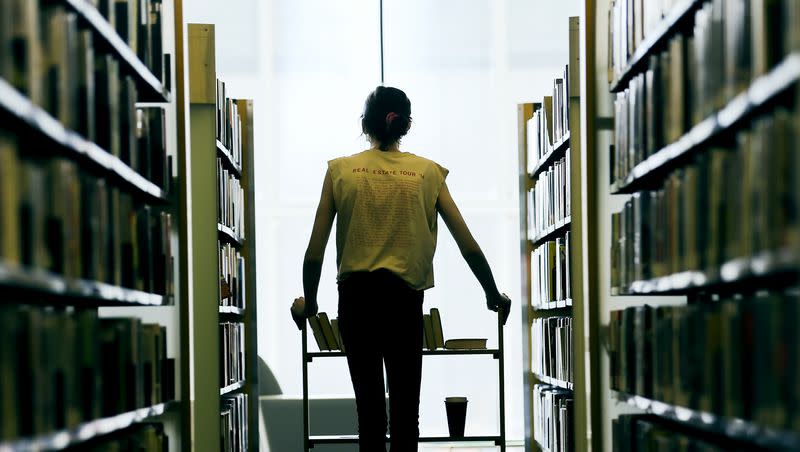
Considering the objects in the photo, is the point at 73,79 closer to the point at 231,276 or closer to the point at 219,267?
the point at 219,267

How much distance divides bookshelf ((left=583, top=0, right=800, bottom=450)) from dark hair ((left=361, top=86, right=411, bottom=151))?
1.96 feet

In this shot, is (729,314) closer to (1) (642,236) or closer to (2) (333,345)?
(1) (642,236)

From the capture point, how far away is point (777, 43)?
151 centimetres

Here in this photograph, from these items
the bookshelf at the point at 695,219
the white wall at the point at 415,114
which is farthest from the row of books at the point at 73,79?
the white wall at the point at 415,114

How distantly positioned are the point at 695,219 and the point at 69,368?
1.28m

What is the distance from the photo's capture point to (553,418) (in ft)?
13.7

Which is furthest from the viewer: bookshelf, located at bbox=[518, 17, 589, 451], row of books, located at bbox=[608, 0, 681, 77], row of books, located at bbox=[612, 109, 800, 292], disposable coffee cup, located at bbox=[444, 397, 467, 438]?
disposable coffee cup, located at bbox=[444, 397, 467, 438]

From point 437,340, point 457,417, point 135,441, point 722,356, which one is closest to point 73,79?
point 135,441

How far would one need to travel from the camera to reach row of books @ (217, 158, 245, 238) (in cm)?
400

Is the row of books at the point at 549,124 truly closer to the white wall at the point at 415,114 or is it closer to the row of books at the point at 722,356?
the white wall at the point at 415,114

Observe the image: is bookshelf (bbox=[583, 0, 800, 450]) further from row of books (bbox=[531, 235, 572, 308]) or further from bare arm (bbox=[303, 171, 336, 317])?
row of books (bbox=[531, 235, 572, 308])

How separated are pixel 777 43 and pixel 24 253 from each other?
1266 millimetres

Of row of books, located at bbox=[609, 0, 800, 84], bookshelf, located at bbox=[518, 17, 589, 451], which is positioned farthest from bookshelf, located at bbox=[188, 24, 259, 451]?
row of books, located at bbox=[609, 0, 800, 84]

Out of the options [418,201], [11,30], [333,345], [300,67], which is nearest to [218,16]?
[300,67]
